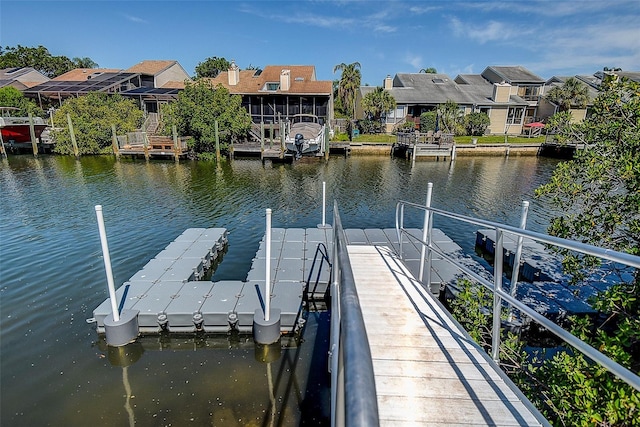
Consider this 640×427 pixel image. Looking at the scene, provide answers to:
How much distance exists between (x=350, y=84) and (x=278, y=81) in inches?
603

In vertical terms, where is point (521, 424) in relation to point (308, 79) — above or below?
below

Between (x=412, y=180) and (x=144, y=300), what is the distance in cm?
1819

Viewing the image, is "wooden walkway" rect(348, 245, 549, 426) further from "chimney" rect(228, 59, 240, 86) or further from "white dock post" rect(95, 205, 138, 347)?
"chimney" rect(228, 59, 240, 86)

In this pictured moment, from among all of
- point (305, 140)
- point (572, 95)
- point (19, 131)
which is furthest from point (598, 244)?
point (572, 95)

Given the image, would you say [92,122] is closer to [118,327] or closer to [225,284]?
[225,284]

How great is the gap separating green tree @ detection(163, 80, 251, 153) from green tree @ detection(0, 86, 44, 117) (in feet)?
52.4

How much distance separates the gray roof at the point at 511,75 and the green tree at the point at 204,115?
33.3 meters

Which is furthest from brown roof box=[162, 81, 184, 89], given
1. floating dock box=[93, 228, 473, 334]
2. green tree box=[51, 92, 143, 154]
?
floating dock box=[93, 228, 473, 334]

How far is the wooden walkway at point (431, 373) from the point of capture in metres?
2.27

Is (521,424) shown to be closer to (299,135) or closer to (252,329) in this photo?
(252,329)

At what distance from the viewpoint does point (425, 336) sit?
3.16 metres

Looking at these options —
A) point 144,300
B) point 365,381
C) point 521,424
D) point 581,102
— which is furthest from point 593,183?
point 581,102

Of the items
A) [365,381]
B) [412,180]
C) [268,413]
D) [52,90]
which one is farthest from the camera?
[52,90]

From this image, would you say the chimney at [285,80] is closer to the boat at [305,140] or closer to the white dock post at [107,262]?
the boat at [305,140]
